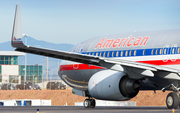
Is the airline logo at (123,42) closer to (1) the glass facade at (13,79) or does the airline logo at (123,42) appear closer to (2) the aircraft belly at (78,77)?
(2) the aircraft belly at (78,77)

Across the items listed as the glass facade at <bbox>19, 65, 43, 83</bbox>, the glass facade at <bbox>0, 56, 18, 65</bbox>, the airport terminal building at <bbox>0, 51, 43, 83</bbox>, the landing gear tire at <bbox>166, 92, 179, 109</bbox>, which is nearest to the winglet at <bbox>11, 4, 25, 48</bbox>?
the landing gear tire at <bbox>166, 92, 179, 109</bbox>

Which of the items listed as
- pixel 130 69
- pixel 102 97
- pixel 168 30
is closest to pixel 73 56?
pixel 130 69

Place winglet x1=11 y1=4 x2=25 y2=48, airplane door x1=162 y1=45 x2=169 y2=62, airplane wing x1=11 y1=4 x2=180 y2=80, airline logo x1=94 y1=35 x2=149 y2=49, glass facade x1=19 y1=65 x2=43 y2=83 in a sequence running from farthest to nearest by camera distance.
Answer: glass facade x1=19 y1=65 x2=43 y2=83
airline logo x1=94 y1=35 x2=149 y2=49
airplane door x1=162 y1=45 x2=169 y2=62
airplane wing x1=11 y1=4 x2=180 y2=80
winglet x1=11 y1=4 x2=25 y2=48

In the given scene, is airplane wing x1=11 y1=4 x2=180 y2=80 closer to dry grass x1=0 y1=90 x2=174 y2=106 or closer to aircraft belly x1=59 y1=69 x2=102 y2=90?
aircraft belly x1=59 y1=69 x2=102 y2=90

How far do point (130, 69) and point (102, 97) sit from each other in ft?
11.7

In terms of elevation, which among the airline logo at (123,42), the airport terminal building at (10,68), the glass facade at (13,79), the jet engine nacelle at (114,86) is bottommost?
the jet engine nacelle at (114,86)

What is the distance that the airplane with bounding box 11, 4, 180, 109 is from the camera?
1786 cm

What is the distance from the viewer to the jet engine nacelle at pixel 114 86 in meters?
20.4

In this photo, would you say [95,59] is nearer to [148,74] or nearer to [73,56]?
[73,56]

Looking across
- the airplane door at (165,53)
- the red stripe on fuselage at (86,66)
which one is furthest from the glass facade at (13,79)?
the airplane door at (165,53)

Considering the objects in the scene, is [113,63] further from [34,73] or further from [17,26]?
[34,73]

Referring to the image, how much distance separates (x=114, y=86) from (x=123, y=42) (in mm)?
3471

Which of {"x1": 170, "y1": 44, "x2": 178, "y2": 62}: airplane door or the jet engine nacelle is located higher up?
{"x1": 170, "y1": 44, "x2": 178, "y2": 62}: airplane door

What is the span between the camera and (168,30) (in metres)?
21.2
